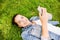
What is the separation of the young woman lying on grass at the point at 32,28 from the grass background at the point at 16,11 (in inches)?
4.5

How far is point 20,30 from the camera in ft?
8.00

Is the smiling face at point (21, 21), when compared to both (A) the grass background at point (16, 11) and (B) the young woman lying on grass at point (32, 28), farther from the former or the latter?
(A) the grass background at point (16, 11)

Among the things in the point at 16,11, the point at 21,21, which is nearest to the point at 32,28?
the point at 21,21

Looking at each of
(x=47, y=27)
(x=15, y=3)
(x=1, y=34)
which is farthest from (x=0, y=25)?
(x=47, y=27)

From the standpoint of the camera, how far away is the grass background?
7.98ft

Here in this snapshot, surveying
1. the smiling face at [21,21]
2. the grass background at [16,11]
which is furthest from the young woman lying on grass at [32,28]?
the grass background at [16,11]

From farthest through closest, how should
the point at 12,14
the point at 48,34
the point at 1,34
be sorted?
the point at 12,14 → the point at 1,34 → the point at 48,34

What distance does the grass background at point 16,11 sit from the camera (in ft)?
7.98

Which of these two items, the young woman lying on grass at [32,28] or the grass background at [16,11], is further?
the grass background at [16,11]

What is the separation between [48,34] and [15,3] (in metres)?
0.78

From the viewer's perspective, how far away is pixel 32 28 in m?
2.30

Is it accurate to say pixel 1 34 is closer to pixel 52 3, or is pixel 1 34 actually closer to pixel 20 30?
pixel 20 30

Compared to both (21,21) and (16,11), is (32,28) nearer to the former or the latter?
(21,21)

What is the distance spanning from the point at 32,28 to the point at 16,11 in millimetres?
436
